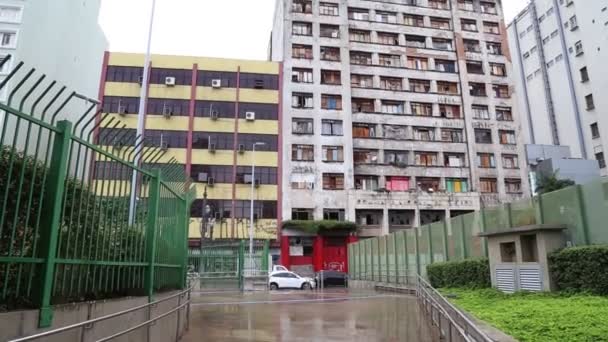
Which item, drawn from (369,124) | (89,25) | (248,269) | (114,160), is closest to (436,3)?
(369,124)

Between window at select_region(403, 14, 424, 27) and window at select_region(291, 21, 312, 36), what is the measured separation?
10570mm

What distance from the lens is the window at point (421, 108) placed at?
46312 mm

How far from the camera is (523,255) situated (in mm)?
11875

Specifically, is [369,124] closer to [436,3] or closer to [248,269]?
[436,3]

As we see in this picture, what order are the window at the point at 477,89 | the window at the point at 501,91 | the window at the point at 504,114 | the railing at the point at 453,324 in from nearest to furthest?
the railing at the point at 453,324 → the window at the point at 504,114 → the window at the point at 477,89 → the window at the point at 501,91

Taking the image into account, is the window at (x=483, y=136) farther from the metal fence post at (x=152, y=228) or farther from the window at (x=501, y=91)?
the metal fence post at (x=152, y=228)

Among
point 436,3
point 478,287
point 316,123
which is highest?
point 436,3

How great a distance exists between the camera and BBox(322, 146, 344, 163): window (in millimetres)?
42969

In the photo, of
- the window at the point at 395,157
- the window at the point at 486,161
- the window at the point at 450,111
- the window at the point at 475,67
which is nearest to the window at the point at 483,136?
the window at the point at 486,161

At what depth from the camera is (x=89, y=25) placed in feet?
144

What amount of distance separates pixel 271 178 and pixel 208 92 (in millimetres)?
9790

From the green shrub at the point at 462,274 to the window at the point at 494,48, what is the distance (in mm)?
39528

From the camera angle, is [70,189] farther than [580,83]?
No

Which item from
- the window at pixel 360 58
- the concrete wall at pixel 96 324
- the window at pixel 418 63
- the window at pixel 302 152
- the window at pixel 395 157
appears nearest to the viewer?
the concrete wall at pixel 96 324
